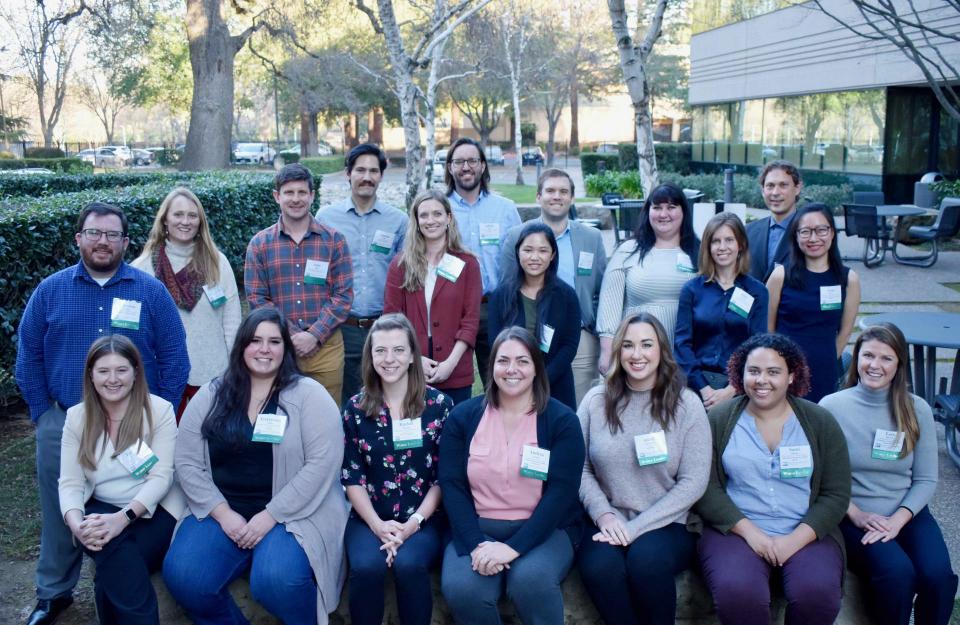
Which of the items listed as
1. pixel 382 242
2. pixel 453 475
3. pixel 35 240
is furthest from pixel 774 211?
pixel 35 240

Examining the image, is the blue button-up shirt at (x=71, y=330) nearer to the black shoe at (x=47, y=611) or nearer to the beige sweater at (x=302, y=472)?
the beige sweater at (x=302, y=472)

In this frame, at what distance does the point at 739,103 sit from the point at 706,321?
2359cm

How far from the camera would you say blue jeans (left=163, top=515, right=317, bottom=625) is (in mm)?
3311

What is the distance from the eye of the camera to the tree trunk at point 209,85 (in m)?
18.7

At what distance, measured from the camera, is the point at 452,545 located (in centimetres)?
348

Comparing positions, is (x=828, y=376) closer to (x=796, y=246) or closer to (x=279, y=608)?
(x=796, y=246)

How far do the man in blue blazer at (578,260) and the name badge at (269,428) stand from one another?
166cm

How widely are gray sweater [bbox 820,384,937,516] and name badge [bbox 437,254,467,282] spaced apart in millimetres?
2010

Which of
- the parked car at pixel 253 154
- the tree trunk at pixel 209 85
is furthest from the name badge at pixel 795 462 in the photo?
the parked car at pixel 253 154

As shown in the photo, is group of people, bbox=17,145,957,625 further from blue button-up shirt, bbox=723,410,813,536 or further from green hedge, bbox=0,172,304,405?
green hedge, bbox=0,172,304,405

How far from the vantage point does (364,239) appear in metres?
5.07

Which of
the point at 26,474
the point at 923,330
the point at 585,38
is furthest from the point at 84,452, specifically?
the point at 585,38

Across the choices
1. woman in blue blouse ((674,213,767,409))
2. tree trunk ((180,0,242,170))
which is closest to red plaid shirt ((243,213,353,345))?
woman in blue blouse ((674,213,767,409))

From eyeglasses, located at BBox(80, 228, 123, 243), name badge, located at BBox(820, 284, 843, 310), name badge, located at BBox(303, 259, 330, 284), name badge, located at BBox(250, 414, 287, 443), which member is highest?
eyeglasses, located at BBox(80, 228, 123, 243)
